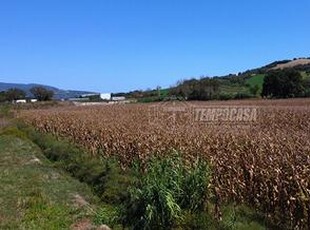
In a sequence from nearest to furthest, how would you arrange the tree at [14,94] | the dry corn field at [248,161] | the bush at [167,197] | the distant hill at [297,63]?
the dry corn field at [248,161] < the bush at [167,197] < the distant hill at [297,63] < the tree at [14,94]

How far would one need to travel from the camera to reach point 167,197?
31.8ft

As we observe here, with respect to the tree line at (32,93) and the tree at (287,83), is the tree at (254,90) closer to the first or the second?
the tree at (287,83)

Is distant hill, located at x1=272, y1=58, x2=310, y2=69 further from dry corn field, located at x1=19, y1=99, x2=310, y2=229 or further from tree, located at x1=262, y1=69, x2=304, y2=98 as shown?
dry corn field, located at x1=19, y1=99, x2=310, y2=229

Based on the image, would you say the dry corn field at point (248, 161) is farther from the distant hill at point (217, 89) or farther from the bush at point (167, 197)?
the distant hill at point (217, 89)

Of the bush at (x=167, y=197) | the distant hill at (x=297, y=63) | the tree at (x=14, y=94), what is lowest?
the tree at (x=14, y=94)

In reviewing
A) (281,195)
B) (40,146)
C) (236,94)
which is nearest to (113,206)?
(281,195)

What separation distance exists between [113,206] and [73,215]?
109 centimetres

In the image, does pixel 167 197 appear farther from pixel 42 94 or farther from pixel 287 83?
pixel 42 94

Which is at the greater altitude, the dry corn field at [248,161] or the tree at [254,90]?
the dry corn field at [248,161]

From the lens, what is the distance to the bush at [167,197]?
9680mm

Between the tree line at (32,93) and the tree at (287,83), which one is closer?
the tree at (287,83)

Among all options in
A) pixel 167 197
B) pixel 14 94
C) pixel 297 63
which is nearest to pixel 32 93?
pixel 14 94

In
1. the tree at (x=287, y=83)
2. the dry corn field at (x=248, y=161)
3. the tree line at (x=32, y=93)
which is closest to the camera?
the dry corn field at (x=248, y=161)

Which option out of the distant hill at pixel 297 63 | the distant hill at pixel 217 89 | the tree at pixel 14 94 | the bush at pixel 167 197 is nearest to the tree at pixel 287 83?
the distant hill at pixel 217 89
